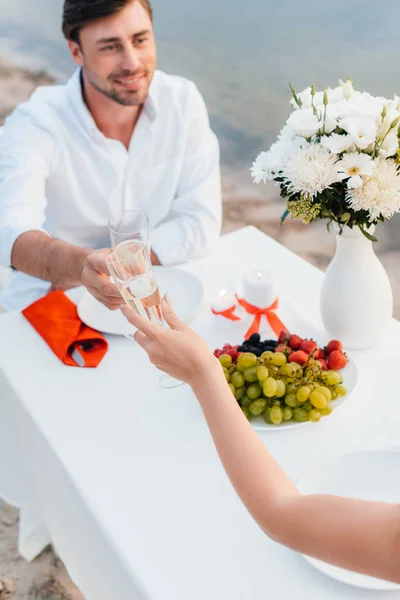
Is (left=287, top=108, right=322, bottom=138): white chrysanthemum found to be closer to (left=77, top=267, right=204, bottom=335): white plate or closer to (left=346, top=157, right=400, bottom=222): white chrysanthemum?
(left=346, top=157, right=400, bottom=222): white chrysanthemum

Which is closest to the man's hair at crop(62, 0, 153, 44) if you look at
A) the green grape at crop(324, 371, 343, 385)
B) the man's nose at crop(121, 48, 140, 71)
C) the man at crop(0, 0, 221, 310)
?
the man at crop(0, 0, 221, 310)

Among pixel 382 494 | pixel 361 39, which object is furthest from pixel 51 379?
pixel 361 39

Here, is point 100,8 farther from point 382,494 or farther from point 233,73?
point 233,73

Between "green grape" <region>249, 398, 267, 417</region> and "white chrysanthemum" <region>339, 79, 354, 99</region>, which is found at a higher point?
"white chrysanthemum" <region>339, 79, 354, 99</region>

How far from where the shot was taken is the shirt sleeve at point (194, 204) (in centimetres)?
168

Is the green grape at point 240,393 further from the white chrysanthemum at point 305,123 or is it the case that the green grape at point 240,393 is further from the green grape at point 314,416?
the white chrysanthemum at point 305,123

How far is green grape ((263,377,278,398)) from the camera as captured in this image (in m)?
1.07

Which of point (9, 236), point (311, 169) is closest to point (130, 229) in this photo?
point (311, 169)

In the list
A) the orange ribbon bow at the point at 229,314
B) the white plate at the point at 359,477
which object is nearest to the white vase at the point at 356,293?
the orange ribbon bow at the point at 229,314

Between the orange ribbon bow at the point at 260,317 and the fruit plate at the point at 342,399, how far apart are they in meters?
0.17

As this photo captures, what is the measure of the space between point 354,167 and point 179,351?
44cm

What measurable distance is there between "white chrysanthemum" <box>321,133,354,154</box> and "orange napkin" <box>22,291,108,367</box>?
24.2 inches

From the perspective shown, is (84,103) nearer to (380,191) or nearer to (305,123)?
(305,123)

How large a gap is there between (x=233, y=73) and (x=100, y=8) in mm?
2902
